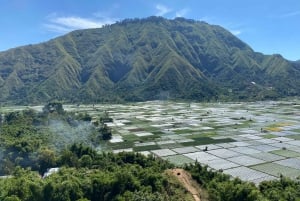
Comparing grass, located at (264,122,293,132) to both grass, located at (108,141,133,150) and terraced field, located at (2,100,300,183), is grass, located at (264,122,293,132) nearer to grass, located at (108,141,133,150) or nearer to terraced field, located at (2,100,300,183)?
terraced field, located at (2,100,300,183)

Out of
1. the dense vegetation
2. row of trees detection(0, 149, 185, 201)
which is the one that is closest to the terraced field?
the dense vegetation

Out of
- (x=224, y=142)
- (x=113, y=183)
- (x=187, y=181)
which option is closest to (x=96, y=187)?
(x=113, y=183)

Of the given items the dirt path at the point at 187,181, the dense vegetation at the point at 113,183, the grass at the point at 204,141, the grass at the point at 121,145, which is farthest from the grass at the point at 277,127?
the dirt path at the point at 187,181

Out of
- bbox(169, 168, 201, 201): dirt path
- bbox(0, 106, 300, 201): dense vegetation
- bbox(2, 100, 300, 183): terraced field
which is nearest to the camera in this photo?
bbox(0, 106, 300, 201): dense vegetation

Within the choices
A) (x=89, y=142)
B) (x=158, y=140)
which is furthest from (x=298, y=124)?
(x=89, y=142)

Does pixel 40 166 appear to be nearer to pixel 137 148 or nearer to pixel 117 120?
pixel 137 148

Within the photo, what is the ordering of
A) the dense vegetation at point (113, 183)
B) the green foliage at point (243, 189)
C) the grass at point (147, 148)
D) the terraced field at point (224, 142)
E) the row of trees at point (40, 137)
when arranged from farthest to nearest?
the grass at point (147, 148) → the terraced field at point (224, 142) → the row of trees at point (40, 137) → the dense vegetation at point (113, 183) → the green foliage at point (243, 189)

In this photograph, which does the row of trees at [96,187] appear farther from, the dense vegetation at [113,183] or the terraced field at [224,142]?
the terraced field at [224,142]

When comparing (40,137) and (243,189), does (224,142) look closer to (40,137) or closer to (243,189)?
(40,137)
